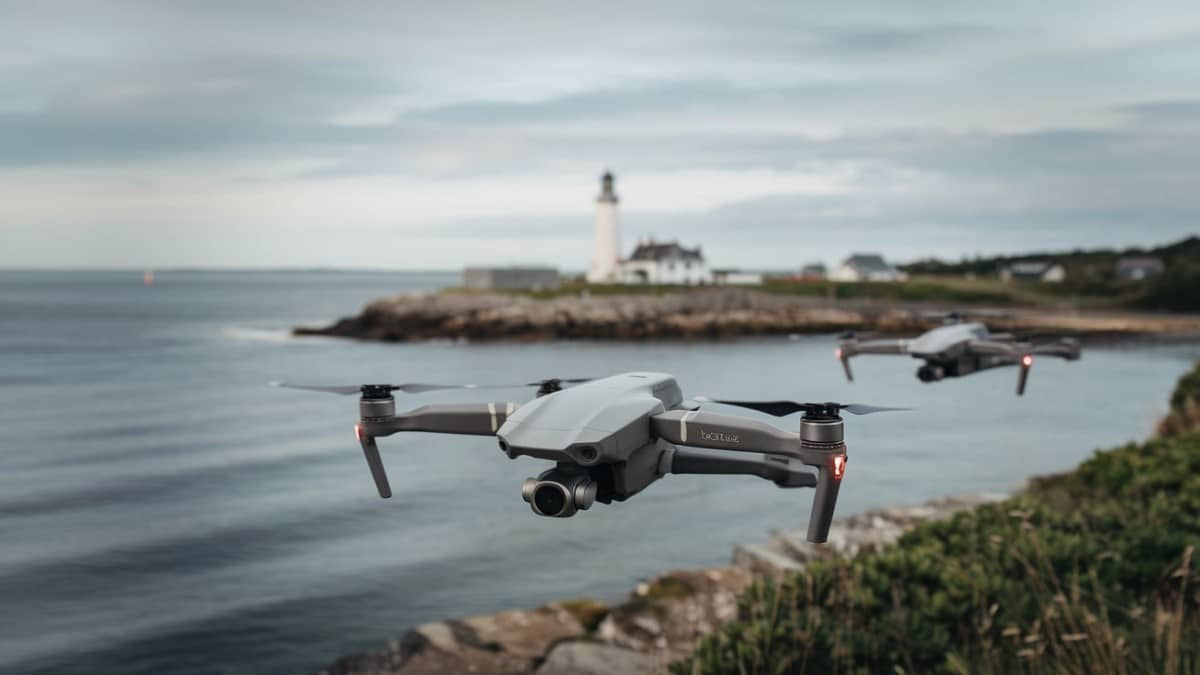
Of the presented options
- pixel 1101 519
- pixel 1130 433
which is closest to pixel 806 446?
pixel 1101 519

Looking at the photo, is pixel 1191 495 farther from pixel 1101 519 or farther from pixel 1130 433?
pixel 1130 433

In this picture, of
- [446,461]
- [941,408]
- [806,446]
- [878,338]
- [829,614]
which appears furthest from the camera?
[941,408]

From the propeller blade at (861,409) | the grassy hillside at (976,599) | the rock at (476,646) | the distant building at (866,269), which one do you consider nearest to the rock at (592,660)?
the rock at (476,646)

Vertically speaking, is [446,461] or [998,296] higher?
[998,296]

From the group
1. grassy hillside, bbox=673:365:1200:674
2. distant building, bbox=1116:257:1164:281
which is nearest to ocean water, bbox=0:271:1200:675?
grassy hillside, bbox=673:365:1200:674

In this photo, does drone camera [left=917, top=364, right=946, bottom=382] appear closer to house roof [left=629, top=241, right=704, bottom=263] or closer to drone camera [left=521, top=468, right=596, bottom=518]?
drone camera [left=521, top=468, right=596, bottom=518]
